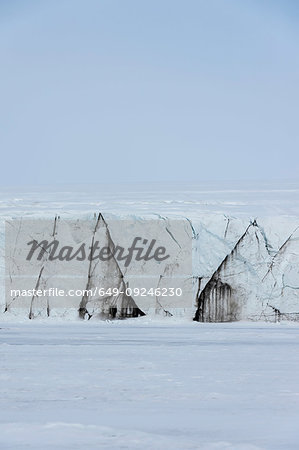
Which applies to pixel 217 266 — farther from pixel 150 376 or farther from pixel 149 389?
pixel 149 389

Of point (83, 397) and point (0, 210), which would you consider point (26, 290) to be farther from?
point (83, 397)

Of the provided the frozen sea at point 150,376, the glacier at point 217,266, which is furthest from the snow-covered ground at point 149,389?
the glacier at point 217,266

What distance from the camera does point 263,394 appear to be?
92.4 inches

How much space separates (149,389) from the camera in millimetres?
2424

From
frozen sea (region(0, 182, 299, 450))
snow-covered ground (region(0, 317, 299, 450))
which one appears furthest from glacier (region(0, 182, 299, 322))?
snow-covered ground (region(0, 317, 299, 450))

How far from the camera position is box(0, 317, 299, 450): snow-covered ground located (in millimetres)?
1821

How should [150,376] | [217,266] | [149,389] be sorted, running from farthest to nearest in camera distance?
[217,266]
[150,376]
[149,389]

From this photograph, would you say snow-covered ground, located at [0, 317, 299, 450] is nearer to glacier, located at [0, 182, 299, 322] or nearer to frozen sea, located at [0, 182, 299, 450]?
frozen sea, located at [0, 182, 299, 450]

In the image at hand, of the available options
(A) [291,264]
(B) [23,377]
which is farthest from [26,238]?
(B) [23,377]

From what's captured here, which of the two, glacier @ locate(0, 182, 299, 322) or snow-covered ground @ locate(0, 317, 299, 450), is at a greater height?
glacier @ locate(0, 182, 299, 322)

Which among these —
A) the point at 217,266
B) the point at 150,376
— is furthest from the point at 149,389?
the point at 217,266

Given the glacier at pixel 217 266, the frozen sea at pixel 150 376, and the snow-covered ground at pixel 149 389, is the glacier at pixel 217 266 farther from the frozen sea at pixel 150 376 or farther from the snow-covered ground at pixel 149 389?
the snow-covered ground at pixel 149 389

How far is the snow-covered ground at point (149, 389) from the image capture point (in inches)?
71.7

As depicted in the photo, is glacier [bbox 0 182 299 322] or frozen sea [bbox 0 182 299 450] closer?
frozen sea [bbox 0 182 299 450]
